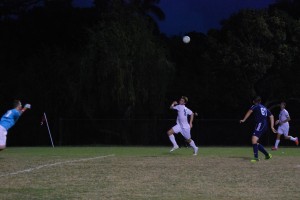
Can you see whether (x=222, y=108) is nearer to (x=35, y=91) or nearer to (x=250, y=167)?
(x=35, y=91)

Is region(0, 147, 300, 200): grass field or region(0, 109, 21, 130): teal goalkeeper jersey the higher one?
region(0, 109, 21, 130): teal goalkeeper jersey

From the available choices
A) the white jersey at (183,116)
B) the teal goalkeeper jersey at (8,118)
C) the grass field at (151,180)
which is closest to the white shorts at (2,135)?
the teal goalkeeper jersey at (8,118)

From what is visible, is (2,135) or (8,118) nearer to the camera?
(2,135)

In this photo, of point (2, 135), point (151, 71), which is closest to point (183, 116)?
point (2, 135)

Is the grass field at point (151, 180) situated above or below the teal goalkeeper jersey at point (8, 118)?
below

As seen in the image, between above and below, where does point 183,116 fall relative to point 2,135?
above

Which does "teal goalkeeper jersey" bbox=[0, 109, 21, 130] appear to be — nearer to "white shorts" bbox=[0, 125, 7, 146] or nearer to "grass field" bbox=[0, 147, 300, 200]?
"white shorts" bbox=[0, 125, 7, 146]

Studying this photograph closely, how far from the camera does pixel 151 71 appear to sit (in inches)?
1554

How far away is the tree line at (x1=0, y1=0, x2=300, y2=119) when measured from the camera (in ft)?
128

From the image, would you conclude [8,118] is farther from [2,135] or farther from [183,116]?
[183,116]

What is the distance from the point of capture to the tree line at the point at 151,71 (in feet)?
128

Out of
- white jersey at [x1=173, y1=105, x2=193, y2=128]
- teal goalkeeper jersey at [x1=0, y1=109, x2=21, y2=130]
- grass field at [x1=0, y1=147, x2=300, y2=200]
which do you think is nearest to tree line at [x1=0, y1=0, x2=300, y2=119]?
white jersey at [x1=173, y1=105, x2=193, y2=128]

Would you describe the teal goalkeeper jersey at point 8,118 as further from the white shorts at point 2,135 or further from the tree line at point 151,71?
the tree line at point 151,71

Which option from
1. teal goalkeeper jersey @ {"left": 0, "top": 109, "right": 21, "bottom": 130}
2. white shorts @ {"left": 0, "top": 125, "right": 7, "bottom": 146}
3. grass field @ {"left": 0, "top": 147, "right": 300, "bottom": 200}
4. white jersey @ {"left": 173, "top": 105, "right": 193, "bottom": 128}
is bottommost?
grass field @ {"left": 0, "top": 147, "right": 300, "bottom": 200}
